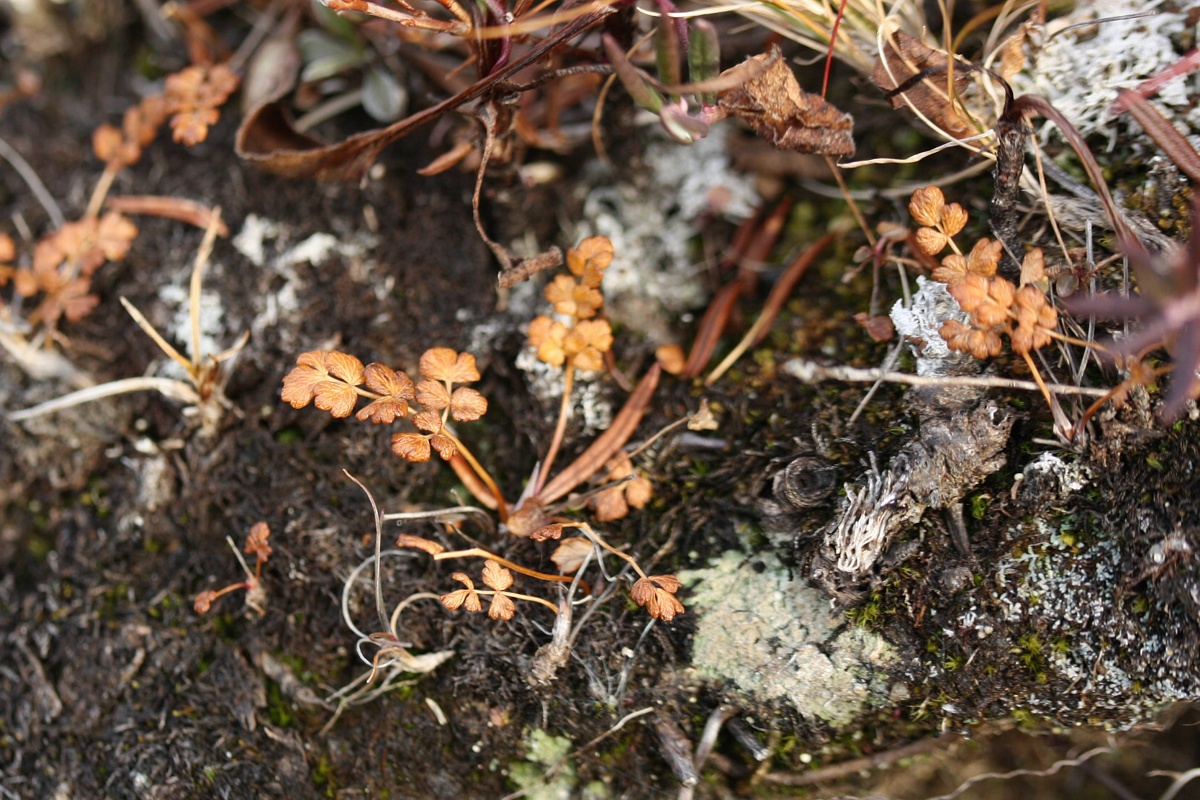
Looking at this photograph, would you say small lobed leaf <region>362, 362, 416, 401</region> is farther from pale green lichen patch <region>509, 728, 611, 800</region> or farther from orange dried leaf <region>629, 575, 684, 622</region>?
pale green lichen patch <region>509, 728, 611, 800</region>

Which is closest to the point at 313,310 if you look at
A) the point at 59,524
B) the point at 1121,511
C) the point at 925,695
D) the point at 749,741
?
the point at 59,524

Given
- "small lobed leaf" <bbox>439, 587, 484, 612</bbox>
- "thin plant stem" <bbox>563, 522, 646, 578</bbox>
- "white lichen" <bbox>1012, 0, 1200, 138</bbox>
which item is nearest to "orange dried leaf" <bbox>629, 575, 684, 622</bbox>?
"thin plant stem" <bbox>563, 522, 646, 578</bbox>

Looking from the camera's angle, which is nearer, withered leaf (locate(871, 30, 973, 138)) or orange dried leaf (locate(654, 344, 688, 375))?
withered leaf (locate(871, 30, 973, 138))

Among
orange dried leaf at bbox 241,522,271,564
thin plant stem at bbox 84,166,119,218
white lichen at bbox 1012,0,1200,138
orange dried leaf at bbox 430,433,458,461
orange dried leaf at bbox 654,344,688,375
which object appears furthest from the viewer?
thin plant stem at bbox 84,166,119,218

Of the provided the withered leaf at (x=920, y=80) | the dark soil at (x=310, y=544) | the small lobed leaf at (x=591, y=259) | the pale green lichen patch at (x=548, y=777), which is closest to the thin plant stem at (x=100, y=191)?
the dark soil at (x=310, y=544)

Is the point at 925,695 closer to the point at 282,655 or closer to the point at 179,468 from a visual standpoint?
the point at 282,655

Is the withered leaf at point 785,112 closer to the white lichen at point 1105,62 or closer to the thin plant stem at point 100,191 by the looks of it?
the white lichen at point 1105,62

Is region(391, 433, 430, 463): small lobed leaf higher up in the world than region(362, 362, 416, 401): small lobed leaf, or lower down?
lower down
